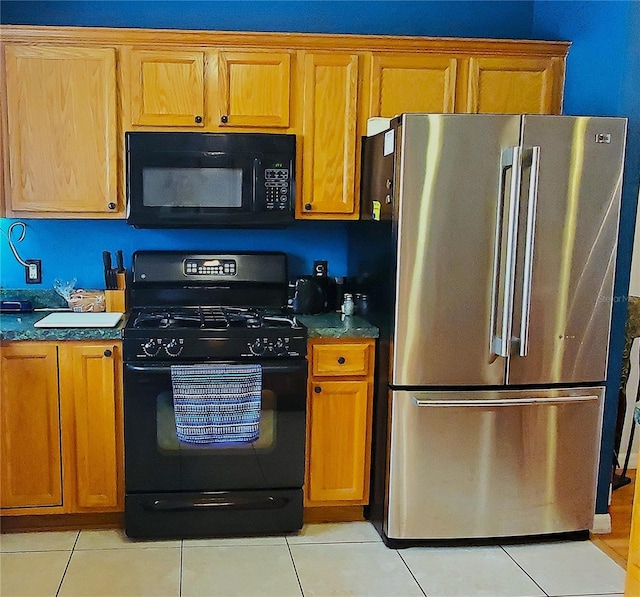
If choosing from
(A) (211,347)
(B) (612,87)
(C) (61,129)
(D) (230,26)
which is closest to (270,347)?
(A) (211,347)

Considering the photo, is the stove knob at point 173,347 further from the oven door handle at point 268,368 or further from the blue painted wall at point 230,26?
the blue painted wall at point 230,26

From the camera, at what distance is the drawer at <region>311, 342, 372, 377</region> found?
2.90 meters

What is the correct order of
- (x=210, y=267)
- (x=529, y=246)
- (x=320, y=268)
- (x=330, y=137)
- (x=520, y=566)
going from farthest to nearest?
(x=320, y=268)
(x=210, y=267)
(x=330, y=137)
(x=520, y=566)
(x=529, y=246)

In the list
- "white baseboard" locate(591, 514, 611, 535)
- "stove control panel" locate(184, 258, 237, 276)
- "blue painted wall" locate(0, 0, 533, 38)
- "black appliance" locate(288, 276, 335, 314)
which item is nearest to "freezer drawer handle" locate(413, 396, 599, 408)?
"white baseboard" locate(591, 514, 611, 535)

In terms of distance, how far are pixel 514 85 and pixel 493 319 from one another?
113 centimetres

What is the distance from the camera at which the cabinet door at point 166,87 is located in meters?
2.96

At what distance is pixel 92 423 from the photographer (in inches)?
112

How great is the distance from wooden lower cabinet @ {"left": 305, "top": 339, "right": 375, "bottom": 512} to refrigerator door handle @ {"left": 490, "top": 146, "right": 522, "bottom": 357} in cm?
52

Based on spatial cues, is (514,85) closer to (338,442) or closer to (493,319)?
(493,319)

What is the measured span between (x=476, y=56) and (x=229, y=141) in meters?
1.13

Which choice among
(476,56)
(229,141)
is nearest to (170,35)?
(229,141)

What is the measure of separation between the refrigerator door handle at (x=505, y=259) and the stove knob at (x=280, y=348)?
0.80 meters

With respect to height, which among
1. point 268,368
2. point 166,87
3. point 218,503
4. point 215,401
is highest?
point 166,87

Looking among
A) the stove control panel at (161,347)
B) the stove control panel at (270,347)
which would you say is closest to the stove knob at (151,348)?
the stove control panel at (161,347)
